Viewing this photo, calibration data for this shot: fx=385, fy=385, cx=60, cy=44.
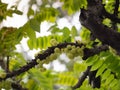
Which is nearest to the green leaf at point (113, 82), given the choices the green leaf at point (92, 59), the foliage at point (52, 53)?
the foliage at point (52, 53)

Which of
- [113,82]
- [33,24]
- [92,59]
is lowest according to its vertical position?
[113,82]

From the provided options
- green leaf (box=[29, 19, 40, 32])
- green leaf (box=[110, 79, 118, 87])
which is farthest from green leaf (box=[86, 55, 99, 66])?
green leaf (box=[29, 19, 40, 32])

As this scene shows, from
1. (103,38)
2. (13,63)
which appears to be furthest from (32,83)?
(103,38)

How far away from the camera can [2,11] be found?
1.89 meters

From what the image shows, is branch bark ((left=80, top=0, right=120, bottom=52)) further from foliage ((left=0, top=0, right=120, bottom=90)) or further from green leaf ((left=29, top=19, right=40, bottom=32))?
green leaf ((left=29, top=19, right=40, bottom=32))

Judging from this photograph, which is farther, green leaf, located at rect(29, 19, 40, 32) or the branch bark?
green leaf, located at rect(29, 19, 40, 32)

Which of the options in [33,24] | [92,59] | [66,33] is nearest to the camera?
[92,59]

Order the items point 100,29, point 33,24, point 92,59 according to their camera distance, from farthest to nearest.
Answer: point 33,24
point 92,59
point 100,29

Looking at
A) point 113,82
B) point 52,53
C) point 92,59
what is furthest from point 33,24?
point 113,82

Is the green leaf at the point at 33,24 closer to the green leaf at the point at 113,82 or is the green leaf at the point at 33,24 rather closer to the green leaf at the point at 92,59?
the green leaf at the point at 92,59

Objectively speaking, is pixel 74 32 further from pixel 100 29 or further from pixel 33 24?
pixel 100 29

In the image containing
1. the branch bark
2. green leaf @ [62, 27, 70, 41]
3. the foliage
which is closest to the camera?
the branch bark

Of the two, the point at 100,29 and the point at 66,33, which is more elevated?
the point at 100,29

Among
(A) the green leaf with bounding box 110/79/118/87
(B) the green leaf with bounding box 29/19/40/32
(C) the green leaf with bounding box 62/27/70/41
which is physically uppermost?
(B) the green leaf with bounding box 29/19/40/32
